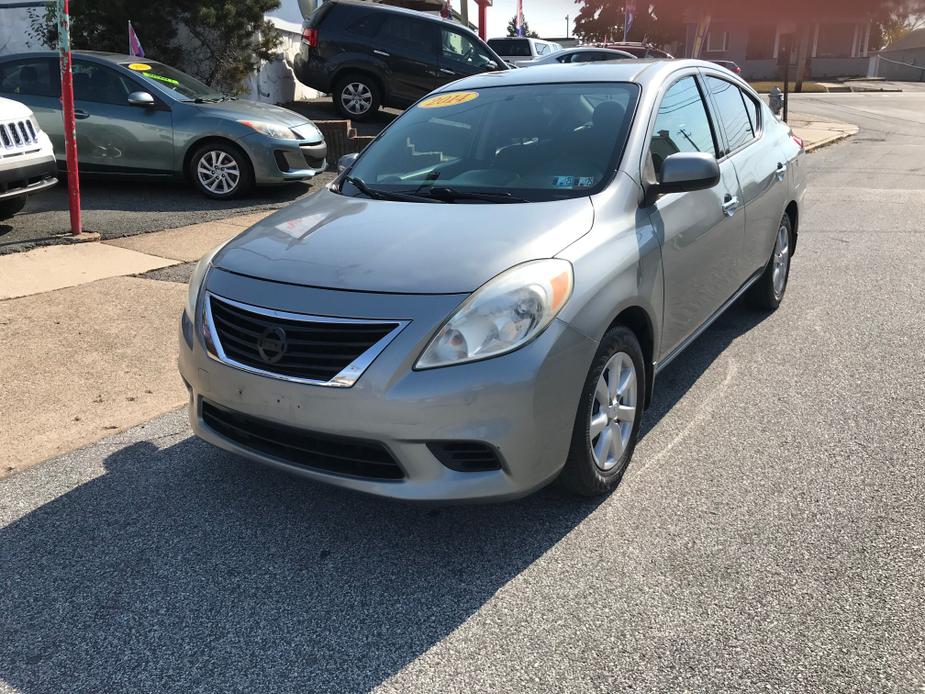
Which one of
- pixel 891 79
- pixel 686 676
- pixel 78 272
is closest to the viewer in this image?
pixel 686 676

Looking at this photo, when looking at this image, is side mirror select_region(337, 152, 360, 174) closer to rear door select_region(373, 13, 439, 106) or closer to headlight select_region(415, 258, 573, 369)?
headlight select_region(415, 258, 573, 369)

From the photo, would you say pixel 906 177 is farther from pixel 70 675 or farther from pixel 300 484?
pixel 70 675

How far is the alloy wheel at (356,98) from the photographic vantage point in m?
14.5

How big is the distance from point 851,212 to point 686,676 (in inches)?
339

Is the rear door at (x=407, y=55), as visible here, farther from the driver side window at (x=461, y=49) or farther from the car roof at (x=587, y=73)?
the car roof at (x=587, y=73)

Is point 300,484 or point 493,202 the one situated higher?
point 493,202

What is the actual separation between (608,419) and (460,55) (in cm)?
1257

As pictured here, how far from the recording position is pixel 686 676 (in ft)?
7.95

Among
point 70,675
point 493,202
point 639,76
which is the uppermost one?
point 639,76

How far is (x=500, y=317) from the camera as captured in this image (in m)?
2.90

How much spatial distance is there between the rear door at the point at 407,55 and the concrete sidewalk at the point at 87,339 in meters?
7.36

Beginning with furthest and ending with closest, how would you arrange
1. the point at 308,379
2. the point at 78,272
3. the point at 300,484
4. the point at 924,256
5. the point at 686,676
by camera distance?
the point at 924,256
the point at 78,272
the point at 300,484
the point at 308,379
the point at 686,676

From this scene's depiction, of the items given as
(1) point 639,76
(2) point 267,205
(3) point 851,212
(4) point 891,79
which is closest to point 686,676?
(1) point 639,76

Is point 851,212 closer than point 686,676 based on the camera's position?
No
